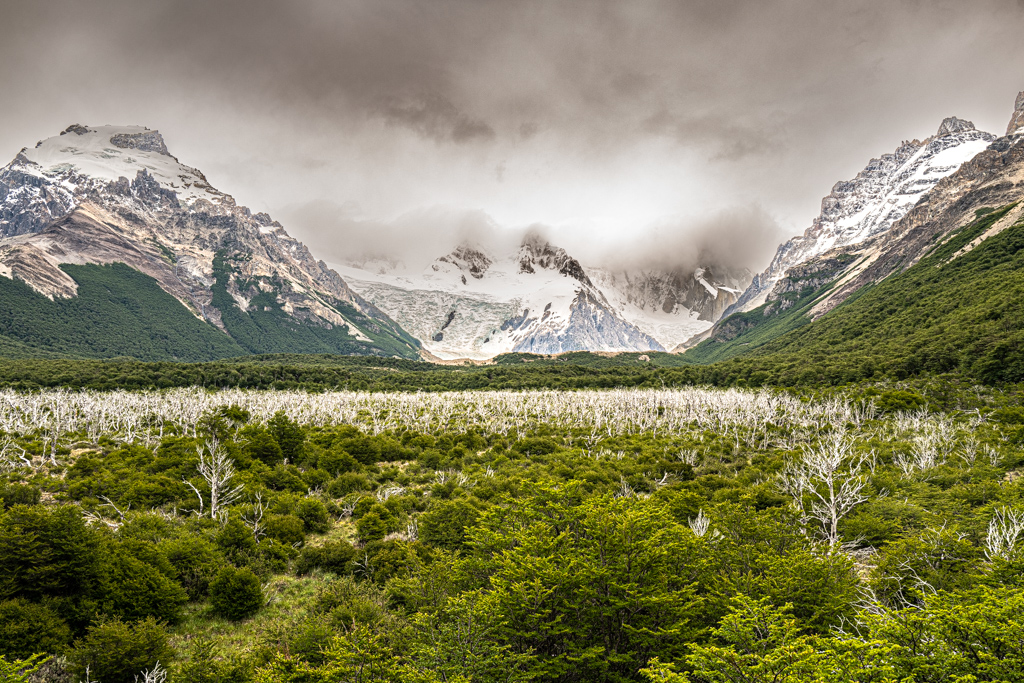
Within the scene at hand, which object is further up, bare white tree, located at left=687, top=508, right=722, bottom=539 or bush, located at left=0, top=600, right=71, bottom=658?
bare white tree, located at left=687, top=508, right=722, bottom=539

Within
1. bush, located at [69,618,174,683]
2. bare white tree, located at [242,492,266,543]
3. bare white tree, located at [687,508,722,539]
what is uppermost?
bare white tree, located at [687,508,722,539]

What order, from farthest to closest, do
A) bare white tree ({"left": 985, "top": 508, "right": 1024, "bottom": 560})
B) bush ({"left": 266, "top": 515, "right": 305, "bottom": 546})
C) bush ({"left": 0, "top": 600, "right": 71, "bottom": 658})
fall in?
1. bush ({"left": 266, "top": 515, "right": 305, "bottom": 546})
2. bare white tree ({"left": 985, "top": 508, "right": 1024, "bottom": 560})
3. bush ({"left": 0, "top": 600, "right": 71, "bottom": 658})

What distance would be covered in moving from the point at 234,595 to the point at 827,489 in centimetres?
3955

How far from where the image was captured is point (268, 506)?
34.2 m

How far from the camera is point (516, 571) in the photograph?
1488 cm

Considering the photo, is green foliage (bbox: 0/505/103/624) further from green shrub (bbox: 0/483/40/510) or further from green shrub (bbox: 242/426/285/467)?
green shrub (bbox: 242/426/285/467)

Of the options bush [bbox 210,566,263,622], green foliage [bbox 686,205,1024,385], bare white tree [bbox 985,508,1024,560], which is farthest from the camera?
green foliage [bbox 686,205,1024,385]

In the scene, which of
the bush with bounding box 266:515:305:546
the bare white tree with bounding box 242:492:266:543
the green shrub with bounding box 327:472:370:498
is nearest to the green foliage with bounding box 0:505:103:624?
the bare white tree with bounding box 242:492:266:543

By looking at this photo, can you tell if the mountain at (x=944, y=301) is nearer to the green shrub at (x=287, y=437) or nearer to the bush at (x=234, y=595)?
the bush at (x=234, y=595)

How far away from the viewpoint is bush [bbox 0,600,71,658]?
15.4 meters

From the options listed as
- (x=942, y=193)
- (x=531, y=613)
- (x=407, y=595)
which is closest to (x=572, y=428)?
(x=407, y=595)

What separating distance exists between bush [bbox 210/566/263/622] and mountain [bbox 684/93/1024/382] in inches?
3563

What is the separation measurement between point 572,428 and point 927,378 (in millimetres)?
58071

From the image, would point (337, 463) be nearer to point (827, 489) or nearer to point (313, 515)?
point (313, 515)
